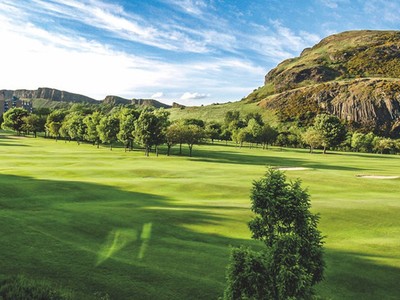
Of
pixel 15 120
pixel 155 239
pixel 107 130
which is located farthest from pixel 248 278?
pixel 15 120

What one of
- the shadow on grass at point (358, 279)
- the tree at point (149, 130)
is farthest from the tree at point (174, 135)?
the shadow on grass at point (358, 279)

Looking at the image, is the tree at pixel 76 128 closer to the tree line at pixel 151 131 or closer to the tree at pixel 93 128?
the tree line at pixel 151 131

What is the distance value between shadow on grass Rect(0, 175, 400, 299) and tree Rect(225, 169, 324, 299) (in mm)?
3536

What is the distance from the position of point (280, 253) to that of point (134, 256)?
9.72 metres

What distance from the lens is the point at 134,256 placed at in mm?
19891

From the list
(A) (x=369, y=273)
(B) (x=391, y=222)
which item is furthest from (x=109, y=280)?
(B) (x=391, y=222)

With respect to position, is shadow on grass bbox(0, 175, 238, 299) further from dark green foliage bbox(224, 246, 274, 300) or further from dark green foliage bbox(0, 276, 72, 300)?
dark green foliage bbox(224, 246, 274, 300)

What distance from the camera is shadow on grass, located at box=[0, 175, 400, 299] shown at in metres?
16.6

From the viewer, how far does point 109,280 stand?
16.8m

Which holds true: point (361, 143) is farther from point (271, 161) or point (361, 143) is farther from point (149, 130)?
point (149, 130)

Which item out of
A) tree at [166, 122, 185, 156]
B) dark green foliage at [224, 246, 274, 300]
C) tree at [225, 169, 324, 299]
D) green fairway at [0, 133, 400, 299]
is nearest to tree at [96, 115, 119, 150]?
tree at [166, 122, 185, 156]

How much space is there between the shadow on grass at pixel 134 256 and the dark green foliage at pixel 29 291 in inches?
32.1

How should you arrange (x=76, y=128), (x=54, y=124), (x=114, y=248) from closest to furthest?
(x=114, y=248) → (x=76, y=128) → (x=54, y=124)

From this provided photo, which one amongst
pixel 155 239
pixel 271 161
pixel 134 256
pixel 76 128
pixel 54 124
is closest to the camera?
pixel 134 256
